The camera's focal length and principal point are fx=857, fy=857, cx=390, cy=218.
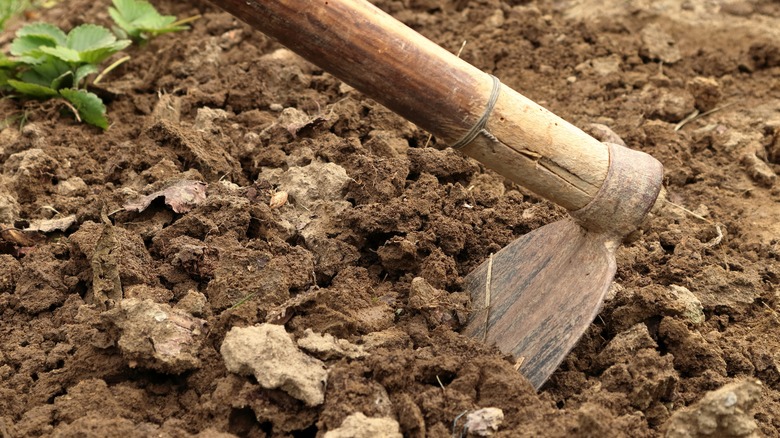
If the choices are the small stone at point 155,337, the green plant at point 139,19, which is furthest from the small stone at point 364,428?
the green plant at point 139,19

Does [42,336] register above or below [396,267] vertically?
below

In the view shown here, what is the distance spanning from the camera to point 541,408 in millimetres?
2254

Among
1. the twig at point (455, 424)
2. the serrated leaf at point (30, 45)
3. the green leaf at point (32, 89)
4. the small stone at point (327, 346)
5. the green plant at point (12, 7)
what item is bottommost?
the green plant at point (12, 7)

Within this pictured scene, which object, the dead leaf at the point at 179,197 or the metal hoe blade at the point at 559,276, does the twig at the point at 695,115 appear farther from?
the dead leaf at the point at 179,197

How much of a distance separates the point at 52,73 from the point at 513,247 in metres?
2.32

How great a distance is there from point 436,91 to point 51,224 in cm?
157

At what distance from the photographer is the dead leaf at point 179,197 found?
296 centimetres

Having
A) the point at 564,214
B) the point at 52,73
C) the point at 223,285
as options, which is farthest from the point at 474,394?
the point at 52,73

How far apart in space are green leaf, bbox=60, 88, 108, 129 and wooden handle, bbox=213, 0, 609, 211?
1616 mm

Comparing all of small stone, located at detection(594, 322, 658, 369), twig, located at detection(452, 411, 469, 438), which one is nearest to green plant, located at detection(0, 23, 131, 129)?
twig, located at detection(452, 411, 469, 438)

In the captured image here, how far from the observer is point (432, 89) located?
94.0 inches

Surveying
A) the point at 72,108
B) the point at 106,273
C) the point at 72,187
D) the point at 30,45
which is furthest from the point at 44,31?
the point at 106,273

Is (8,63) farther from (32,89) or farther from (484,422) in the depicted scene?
(484,422)

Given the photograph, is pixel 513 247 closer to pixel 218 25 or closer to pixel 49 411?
pixel 49 411
